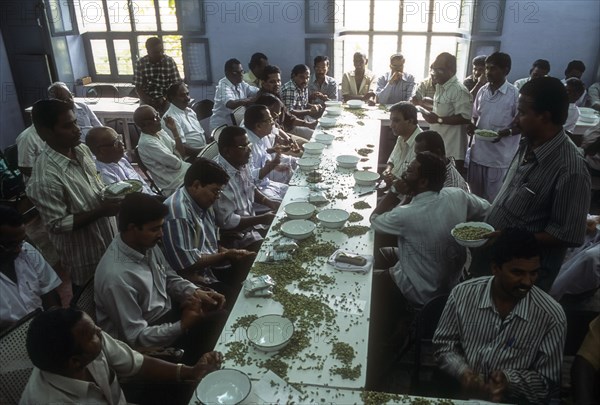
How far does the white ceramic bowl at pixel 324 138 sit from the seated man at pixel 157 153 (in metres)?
1.55

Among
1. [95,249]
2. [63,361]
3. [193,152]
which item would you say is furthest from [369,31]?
[63,361]

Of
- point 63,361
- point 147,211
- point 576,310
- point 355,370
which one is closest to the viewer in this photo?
point 63,361

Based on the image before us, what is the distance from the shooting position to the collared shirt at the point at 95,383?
1.72m

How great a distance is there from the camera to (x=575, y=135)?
6152 millimetres

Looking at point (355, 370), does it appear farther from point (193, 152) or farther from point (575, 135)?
point (575, 135)

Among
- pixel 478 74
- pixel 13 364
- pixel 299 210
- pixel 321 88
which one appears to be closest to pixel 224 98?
pixel 321 88

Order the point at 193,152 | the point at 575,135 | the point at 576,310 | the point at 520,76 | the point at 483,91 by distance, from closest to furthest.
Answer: the point at 576,310
the point at 483,91
the point at 193,152
the point at 575,135
the point at 520,76

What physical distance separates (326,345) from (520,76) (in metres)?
6.99

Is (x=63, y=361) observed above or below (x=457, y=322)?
above

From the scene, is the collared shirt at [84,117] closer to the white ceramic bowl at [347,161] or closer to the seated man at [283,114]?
the seated man at [283,114]

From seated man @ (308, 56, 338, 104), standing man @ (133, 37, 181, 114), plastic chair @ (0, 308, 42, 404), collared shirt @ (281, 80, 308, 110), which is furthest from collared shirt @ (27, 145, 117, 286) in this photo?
seated man @ (308, 56, 338, 104)

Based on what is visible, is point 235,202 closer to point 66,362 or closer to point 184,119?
point 184,119

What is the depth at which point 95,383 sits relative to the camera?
6.12ft

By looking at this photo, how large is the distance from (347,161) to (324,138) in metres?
0.84
